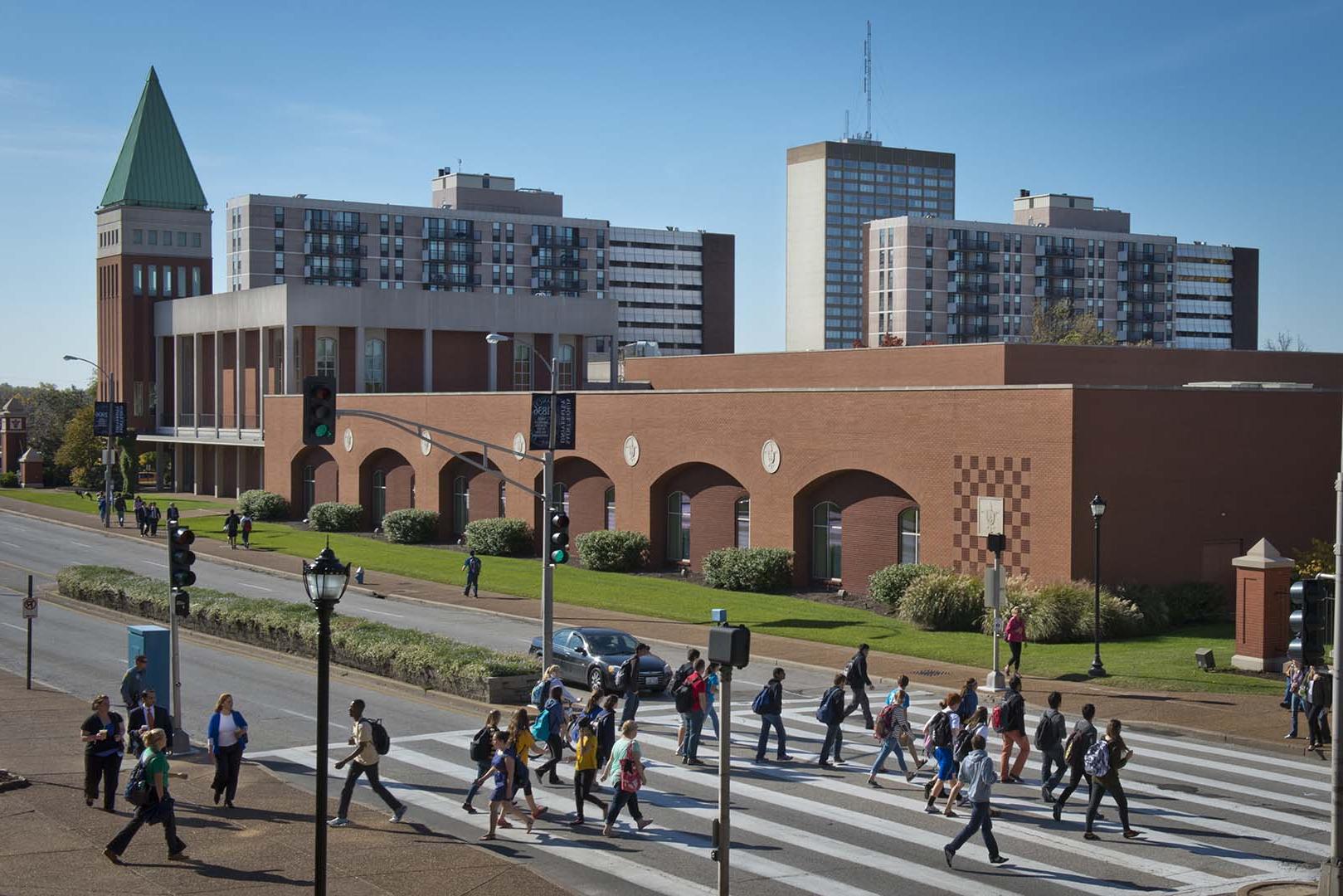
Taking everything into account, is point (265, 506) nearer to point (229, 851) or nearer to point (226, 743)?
point (226, 743)

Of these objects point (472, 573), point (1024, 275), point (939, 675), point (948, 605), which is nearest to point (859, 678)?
point (939, 675)

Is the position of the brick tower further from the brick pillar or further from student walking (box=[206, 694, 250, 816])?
student walking (box=[206, 694, 250, 816])

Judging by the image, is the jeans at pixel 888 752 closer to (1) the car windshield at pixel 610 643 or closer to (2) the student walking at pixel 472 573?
(1) the car windshield at pixel 610 643

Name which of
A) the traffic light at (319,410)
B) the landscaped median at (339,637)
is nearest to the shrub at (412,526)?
the landscaped median at (339,637)

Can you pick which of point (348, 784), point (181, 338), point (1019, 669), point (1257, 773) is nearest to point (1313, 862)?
point (1257, 773)

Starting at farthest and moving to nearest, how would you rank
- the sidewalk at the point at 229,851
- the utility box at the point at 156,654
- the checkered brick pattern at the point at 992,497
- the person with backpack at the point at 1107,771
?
the checkered brick pattern at the point at 992,497, the utility box at the point at 156,654, the person with backpack at the point at 1107,771, the sidewalk at the point at 229,851

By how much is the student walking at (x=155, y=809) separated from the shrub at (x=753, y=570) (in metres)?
32.1

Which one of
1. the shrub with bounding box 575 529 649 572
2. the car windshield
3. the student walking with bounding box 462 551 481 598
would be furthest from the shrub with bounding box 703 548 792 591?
the car windshield

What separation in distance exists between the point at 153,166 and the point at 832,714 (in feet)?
292

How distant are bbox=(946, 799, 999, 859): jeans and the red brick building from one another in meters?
19.7

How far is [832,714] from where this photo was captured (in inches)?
904

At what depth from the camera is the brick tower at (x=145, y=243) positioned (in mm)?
98375

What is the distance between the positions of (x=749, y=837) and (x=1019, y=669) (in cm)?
1646

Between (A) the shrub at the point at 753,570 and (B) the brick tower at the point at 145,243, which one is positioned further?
(B) the brick tower at the point at 145,243
